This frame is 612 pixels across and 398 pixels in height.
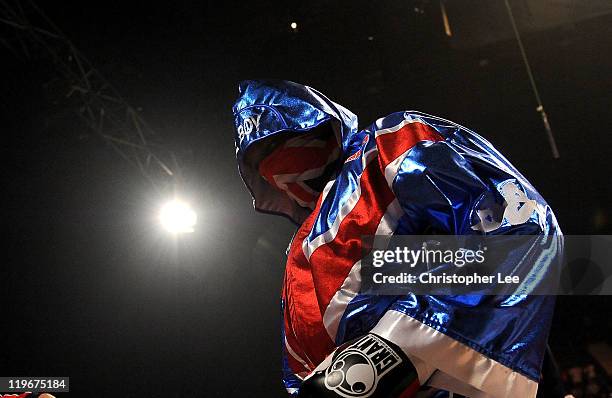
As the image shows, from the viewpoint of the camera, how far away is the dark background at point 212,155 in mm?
2877

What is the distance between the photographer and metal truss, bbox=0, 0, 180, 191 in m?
3.10

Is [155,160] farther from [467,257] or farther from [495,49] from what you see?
[467,257]

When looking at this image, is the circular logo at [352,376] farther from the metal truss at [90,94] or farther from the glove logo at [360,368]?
the metal truss at [90,94]

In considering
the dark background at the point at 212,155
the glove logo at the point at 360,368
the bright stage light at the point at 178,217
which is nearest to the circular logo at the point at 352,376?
the glove logo at the point at 360,368

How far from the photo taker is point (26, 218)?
12.3 feet

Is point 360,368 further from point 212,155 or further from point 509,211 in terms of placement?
point 212,155

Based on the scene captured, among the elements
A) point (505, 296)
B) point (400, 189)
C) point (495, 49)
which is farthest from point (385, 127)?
point (495, 49)

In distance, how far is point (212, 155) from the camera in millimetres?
4055

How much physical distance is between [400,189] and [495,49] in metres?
2.38

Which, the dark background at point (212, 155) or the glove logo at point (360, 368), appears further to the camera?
the dark background at point (212, 155)
